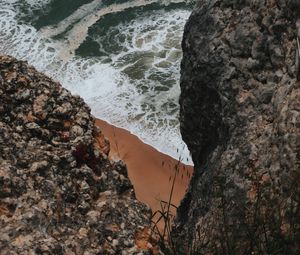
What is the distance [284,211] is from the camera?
10.4 feet

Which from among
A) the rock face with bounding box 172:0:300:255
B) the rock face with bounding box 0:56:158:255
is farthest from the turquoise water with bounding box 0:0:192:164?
the rock face with bounding box 0:56:158:255

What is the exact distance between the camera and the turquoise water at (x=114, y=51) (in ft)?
38.6

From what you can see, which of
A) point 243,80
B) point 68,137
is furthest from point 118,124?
point 68,137

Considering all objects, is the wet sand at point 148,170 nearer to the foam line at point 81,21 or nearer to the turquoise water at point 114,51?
the turquoise water at point 114,51

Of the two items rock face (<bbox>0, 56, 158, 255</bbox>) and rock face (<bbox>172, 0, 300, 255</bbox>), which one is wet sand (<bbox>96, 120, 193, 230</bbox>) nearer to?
rock face (<bbox>172, 0, 300, 255</bbox>)

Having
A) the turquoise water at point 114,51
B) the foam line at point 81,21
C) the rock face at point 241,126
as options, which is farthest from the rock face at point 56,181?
the foam line at point 81,21

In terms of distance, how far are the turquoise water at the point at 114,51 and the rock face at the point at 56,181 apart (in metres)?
6.64

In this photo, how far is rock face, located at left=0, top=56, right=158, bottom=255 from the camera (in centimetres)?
285

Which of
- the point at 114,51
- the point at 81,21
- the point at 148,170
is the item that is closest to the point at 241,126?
the point at 148,170

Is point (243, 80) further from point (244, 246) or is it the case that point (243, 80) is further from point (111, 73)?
point (111, 73)

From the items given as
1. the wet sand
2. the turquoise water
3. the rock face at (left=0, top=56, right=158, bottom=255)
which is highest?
the turquoise water

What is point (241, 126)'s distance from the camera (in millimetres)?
4359

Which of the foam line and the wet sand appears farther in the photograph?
the foam line

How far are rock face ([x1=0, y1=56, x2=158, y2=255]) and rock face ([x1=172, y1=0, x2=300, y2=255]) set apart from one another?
1.41 feet
